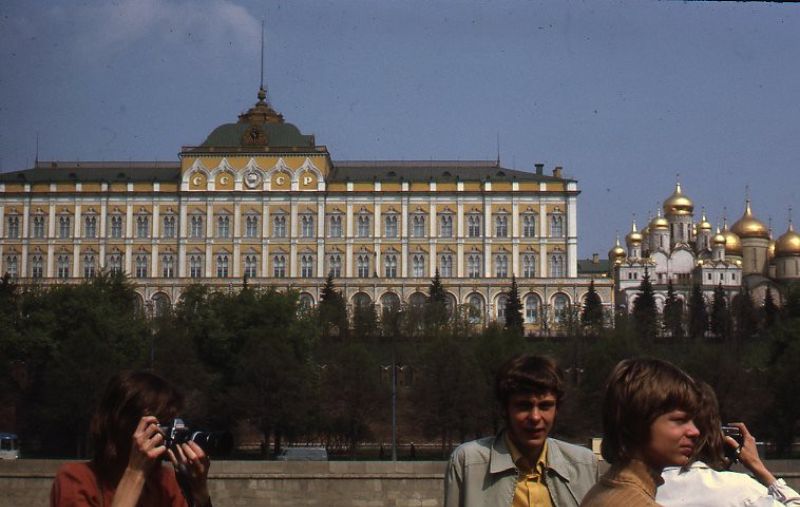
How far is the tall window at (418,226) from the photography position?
101 m

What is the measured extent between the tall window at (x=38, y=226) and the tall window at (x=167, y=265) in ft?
31.2

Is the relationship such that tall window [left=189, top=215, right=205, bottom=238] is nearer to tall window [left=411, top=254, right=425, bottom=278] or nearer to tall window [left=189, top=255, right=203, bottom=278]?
tall window [left=189, top=255, right=203, bottom=278]

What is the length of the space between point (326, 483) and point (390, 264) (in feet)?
224

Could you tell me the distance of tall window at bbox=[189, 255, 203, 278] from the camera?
100 meters

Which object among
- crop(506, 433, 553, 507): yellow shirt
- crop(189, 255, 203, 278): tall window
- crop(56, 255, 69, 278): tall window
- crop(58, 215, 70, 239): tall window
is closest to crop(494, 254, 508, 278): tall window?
crop(189, 255, 203, 278): tall window

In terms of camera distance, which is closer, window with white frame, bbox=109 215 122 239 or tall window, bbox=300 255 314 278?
tall window, bbox=300 255 314 278

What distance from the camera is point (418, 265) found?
10050 centimetres

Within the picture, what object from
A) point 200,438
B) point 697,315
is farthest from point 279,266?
point 200,438

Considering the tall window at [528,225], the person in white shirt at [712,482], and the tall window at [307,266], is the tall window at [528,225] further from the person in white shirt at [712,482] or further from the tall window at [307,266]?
the person in white shirt at [712,482]

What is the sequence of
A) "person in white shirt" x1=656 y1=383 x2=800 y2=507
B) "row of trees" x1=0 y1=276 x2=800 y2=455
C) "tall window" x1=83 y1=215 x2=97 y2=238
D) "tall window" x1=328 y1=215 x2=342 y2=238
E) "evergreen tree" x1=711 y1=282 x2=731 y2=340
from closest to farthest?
1. "person in white shirt" x1=656 y1=383 x2=800 y2=507
2. "row of trees" x1=0 y1=276 x2=800 y2=455
3. "evergreen tree" x1=711 y1=282 x2=731 y2=340
4. "tall window" x1=328 y1=215 x2=342 y2=238
5. "tall window" x1=83 y1=215 x2=97 y2=238

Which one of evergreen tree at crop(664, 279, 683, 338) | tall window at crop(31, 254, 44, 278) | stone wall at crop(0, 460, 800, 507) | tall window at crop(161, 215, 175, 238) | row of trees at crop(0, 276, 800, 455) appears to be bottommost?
stone wall at crop(0, 460, 800, 507)

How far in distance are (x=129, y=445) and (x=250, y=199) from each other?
96291mm

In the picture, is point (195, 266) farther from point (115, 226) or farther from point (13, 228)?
point (13, 228)

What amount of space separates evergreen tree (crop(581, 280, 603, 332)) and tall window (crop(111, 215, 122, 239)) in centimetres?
3492
